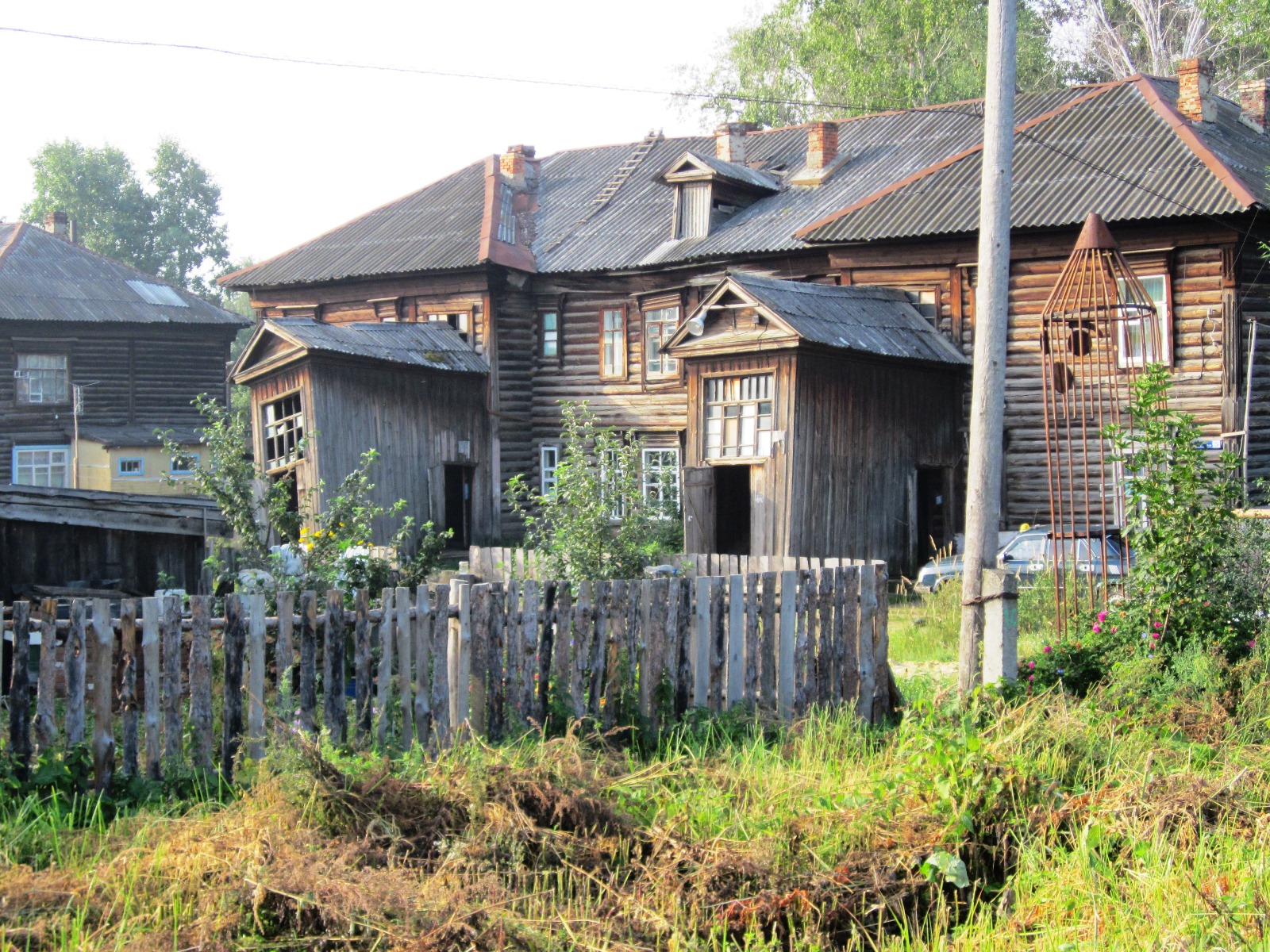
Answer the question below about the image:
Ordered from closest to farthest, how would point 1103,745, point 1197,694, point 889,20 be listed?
point 1103,745 < point 1197,694 < point 889,20

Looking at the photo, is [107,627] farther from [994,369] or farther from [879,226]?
[879,226]

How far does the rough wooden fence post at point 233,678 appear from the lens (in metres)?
6.88

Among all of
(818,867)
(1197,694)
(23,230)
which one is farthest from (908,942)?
(23,230)

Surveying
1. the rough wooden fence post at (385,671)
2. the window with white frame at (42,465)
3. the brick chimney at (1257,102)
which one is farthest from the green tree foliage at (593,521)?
the window with white frame at (42,465)

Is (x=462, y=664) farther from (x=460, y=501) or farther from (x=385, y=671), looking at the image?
(x=460, y=501)

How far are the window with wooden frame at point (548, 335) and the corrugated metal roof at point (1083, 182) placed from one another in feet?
21.1

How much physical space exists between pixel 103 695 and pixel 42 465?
2801 centimetres

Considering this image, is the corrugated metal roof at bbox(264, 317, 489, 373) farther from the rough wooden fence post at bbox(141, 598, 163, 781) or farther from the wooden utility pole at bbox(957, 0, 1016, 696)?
the rough wooden fence post at bbox(141, 598, 163, 781)

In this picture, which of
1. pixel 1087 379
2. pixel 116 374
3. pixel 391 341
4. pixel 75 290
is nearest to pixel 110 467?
pixel 116 374

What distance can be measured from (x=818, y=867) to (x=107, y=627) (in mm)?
3892

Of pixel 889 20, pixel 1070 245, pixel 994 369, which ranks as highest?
pixel 889 20

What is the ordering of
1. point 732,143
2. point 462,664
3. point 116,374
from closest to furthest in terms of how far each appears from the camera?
point 462,664 < point 732,143 < point 116,374

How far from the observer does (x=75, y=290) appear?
33.0 meters

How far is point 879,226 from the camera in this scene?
2136cm
